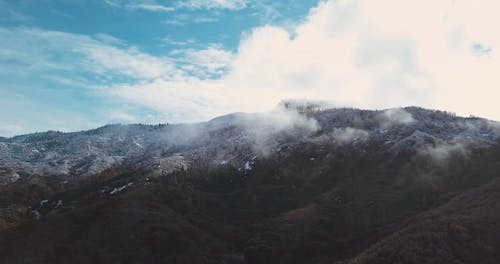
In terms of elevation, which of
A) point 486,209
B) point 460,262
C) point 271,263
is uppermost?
point 486,209

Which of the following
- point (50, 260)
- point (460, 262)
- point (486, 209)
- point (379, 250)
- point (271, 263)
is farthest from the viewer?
point (271, 263)

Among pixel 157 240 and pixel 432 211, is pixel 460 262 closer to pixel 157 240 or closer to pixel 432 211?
pixel 432 211

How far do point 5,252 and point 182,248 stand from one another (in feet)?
240

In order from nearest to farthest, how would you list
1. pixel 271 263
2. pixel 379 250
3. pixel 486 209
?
pixel 379 250
pixel 486 209
pixel 271 263

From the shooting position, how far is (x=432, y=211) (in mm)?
197750

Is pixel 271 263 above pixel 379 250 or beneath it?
beneath

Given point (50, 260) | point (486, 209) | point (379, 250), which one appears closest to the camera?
point (379, 250)

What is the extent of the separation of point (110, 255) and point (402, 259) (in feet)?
372

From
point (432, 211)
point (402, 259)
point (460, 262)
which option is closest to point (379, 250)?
point (402, 259)

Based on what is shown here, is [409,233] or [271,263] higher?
[409,233]

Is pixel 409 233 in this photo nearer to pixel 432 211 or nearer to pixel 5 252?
pixel 432 211

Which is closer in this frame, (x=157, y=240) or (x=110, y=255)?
(x=110, y=255)

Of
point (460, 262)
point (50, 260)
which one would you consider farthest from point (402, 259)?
point (50, 260)

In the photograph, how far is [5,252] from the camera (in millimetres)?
189875
